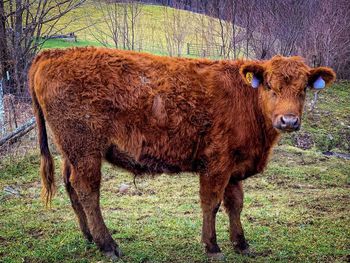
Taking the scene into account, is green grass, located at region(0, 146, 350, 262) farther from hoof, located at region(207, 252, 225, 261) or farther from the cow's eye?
the cow's eye

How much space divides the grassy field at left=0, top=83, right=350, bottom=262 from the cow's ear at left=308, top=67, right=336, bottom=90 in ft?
6.55

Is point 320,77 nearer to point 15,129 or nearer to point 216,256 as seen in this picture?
point 216,256

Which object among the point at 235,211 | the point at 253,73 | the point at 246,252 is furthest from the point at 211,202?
the point at 253,73

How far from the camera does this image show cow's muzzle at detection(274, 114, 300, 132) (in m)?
4.54

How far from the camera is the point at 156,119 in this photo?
16.2ft

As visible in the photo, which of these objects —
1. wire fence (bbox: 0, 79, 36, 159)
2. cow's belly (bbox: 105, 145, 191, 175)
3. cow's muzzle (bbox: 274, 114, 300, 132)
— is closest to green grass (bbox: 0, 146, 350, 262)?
wire fence (bbox: 0, 79, 36, 159)

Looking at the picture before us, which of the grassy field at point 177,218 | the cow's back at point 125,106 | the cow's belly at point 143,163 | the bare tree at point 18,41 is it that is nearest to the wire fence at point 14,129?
the grassy field at point 177,218

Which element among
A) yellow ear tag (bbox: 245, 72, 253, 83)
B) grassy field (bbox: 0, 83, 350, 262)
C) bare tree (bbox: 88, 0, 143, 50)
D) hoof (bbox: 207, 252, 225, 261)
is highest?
bare tree (bbox: 88, 0, 143, 50)

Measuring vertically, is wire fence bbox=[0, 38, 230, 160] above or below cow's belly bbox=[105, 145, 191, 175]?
below

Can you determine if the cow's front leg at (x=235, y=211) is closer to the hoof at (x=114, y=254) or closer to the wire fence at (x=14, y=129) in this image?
the hoof at (x=114, y=254)

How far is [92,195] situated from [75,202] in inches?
19.0

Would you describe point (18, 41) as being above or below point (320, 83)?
above

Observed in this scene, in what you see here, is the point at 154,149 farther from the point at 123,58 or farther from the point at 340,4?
the point at 340,4

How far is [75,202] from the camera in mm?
5402
